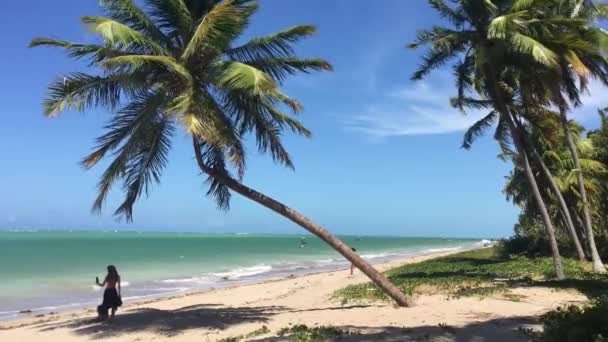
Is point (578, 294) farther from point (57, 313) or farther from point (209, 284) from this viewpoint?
point (209, 284)

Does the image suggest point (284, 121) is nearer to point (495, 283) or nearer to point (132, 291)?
point (495, 283)

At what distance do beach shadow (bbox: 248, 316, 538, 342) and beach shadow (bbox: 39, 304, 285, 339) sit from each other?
3687mm

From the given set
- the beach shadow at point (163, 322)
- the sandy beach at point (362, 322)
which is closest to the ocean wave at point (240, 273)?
the beach shadow at point (163, 322)

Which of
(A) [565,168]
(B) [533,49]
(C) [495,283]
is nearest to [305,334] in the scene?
(C) [495,283]

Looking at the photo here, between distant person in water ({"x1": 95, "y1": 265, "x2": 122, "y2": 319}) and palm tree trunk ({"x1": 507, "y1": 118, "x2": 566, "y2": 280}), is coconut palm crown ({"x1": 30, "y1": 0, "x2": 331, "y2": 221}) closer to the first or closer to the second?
distant person in water ({"x1": 95, "y1": 265, "x2": 122, "y2": 319})

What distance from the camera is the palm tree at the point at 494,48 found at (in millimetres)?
15352

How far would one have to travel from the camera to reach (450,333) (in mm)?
8359

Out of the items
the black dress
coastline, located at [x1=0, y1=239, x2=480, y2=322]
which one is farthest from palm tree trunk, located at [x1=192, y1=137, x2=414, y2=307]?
coastline, located at [x1=0, y1=239, x2=480, y2=322]

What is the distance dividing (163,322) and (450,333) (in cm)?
696

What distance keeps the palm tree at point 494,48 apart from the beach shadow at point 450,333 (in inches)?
328

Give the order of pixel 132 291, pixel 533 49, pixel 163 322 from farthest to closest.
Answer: pixel 132 291 → pixel 533 49 → pixel 163 322

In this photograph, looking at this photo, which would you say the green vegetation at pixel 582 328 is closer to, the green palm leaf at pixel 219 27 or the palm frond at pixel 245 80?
the palm frond at pixel 245 80

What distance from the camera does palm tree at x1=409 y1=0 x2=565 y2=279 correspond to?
1535cm

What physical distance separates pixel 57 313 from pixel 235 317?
968cm
